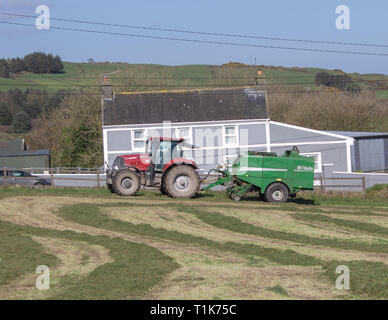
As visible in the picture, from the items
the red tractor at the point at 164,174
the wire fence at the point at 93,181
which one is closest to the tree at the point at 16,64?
the wire fence at the point at 93,181

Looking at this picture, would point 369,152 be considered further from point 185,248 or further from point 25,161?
point 185,248

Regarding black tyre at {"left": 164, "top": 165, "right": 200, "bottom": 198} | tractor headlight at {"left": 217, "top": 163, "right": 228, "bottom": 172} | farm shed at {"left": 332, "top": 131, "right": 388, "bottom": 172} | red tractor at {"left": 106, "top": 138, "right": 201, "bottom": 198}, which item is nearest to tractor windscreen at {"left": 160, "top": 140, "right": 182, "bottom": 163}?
red tractor at {"left": 106, "top": 138, "right": 201, "bottom": 198}

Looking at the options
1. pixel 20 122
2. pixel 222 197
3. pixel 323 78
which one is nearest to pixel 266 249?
pixel 222 197

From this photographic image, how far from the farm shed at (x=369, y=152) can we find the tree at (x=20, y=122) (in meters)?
57.3

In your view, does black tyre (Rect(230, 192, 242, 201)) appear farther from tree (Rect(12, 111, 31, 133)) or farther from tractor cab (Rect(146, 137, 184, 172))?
tree (Rect(12, 111, 31, 133))

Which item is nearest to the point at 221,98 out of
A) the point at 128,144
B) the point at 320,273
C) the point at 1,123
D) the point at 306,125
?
the point at 128,144

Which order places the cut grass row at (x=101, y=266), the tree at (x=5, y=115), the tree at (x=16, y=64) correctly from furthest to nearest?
the tree at (x=16, y=64) < the tree at (x=5, y=115) < the cut grass row at (x=101, y=266)

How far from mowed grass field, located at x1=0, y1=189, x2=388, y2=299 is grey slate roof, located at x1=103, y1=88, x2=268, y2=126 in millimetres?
17088

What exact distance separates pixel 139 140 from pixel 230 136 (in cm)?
645

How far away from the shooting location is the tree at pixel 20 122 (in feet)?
296

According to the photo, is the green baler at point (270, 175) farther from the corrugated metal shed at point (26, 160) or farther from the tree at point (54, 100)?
the tree at point (54, 100)
